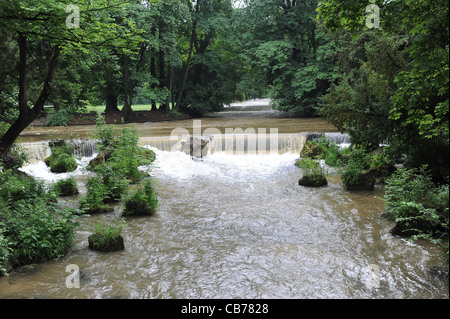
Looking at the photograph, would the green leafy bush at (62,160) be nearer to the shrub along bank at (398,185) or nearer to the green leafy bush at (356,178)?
the shrub along bank at (398,185)

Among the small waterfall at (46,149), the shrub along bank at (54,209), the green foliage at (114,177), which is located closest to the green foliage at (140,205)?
the shrub along bank at (54,209)

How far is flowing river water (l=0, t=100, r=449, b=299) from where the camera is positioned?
511 centimetres

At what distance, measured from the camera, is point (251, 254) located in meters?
6.38

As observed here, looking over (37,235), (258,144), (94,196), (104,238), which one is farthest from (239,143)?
(37,235)

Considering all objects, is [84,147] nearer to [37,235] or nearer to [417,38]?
[37,235]

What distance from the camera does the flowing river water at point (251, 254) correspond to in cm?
511

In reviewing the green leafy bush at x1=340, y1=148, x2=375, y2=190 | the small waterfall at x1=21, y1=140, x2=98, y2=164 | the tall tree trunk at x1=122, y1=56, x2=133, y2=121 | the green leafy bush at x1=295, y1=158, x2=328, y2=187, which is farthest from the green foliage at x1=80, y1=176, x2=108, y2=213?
the tall tree trunk at x1=122, y1=56, x2=133, y2=121

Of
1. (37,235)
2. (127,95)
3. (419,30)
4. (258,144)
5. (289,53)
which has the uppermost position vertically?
(289,53)

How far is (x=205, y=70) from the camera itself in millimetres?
33156

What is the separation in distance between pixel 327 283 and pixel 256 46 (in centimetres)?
2714

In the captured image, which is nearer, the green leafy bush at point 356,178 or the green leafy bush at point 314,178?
the green leafy bush at point 356,178
